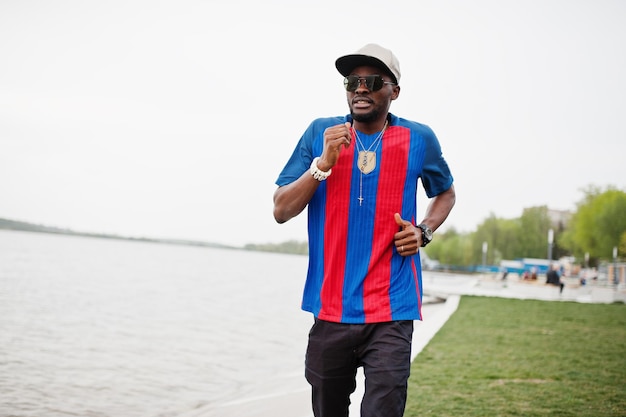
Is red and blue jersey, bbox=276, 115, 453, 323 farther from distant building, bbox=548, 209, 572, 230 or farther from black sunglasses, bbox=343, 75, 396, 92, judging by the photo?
distant building, bbox=548, 209, 572, 230

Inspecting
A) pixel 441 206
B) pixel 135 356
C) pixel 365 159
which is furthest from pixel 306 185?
pixel 135 356

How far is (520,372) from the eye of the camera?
788 cm

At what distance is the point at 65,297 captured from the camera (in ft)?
75.5

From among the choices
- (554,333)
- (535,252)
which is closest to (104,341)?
(554,333)

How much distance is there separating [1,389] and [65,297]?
16.5m

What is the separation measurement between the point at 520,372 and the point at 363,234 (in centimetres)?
575

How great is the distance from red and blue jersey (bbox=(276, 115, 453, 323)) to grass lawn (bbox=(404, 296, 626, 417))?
2.89 m

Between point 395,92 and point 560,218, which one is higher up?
point 560,218

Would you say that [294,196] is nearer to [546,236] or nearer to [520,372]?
[520,372]

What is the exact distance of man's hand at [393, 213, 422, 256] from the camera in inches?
119

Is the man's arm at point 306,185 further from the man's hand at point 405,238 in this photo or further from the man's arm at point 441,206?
the man's arm at point 441,206

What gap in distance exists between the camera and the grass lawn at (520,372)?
5.91 m

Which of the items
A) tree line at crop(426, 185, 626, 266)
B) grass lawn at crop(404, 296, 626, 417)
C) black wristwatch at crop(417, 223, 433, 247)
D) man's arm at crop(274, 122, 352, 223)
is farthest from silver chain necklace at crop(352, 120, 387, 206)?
tree line at crop(426, 185, 626, 266)

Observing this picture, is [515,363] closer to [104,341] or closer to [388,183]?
[388,183]
